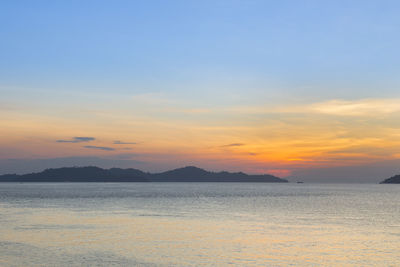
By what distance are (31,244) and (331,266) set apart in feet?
91.8

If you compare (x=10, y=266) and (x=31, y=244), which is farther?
(x=31, y=244)

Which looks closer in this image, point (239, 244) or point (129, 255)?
point (129, 255)

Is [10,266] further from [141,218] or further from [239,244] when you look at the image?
[141,218]

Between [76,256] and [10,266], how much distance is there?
570 cm

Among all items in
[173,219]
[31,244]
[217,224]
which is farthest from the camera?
[173,219]

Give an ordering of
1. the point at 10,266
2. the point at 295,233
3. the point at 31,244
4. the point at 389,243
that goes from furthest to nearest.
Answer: the point at 295,233 < the point at 389,243 < the point at 31,244 < the point at 10,266

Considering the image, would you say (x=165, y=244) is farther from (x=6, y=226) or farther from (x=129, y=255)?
(x=6, y=226)

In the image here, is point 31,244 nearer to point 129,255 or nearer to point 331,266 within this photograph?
point 129,255

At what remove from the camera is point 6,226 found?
55406 millimetres

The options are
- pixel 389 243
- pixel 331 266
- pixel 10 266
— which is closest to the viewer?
pixel 10 266

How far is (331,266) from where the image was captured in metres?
34.3

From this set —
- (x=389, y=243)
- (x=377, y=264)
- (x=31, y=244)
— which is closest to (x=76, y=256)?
(x=31, y=244)

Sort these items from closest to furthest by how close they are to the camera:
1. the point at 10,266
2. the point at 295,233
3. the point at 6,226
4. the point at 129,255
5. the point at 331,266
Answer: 1. the point at 10,266
2. the point at 331,266
3. the point at 129,255
4. the point at 295,233
5. the point at 6,226

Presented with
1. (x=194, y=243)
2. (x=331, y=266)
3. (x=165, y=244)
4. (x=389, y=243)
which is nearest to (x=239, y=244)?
(x=194, y=243)
